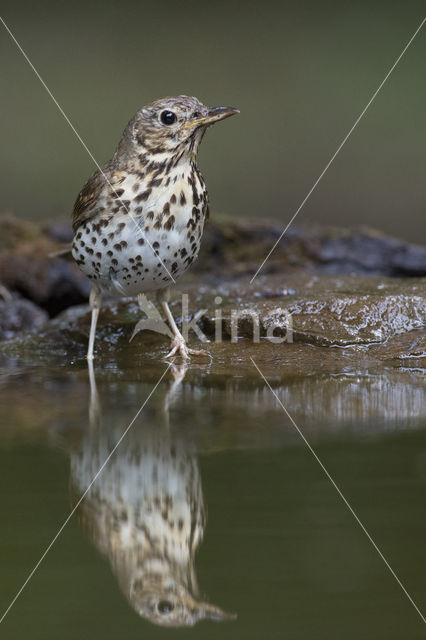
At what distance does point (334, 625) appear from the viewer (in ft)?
4.99

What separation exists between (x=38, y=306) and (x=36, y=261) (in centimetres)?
36

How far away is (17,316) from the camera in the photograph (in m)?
6.03

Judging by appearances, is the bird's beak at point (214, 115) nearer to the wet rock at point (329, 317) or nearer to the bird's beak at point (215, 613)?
the wet rock at point (329, 317)

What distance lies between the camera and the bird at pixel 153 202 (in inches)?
173

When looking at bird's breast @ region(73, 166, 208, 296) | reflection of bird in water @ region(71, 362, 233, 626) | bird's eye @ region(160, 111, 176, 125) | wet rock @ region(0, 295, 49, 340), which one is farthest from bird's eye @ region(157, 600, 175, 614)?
wet rock @ region(0, 295, 49, 340)

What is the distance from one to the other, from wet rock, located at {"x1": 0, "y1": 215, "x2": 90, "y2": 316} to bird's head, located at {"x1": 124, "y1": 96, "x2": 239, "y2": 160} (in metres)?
2.07

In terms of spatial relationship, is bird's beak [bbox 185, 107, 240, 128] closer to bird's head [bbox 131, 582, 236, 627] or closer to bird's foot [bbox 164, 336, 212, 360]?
bird's foot [bbox 164, 336, 212, 360]

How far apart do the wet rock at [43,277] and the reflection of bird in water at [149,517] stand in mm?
3817

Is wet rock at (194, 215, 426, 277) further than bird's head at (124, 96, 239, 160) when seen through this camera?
Yes

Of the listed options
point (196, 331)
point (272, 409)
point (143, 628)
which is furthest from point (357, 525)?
point (196, 331)

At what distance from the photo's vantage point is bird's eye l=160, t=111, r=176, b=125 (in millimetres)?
4473

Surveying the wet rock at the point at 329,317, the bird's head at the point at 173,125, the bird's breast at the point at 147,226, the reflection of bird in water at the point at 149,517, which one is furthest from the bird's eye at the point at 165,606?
the bird's head at the point at 173,125

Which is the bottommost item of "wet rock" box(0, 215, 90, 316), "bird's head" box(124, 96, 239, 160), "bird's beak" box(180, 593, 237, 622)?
"bird's beak" box(180, 593, 237, 622)

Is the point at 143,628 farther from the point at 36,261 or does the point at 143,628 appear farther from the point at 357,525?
the point at 36,261
